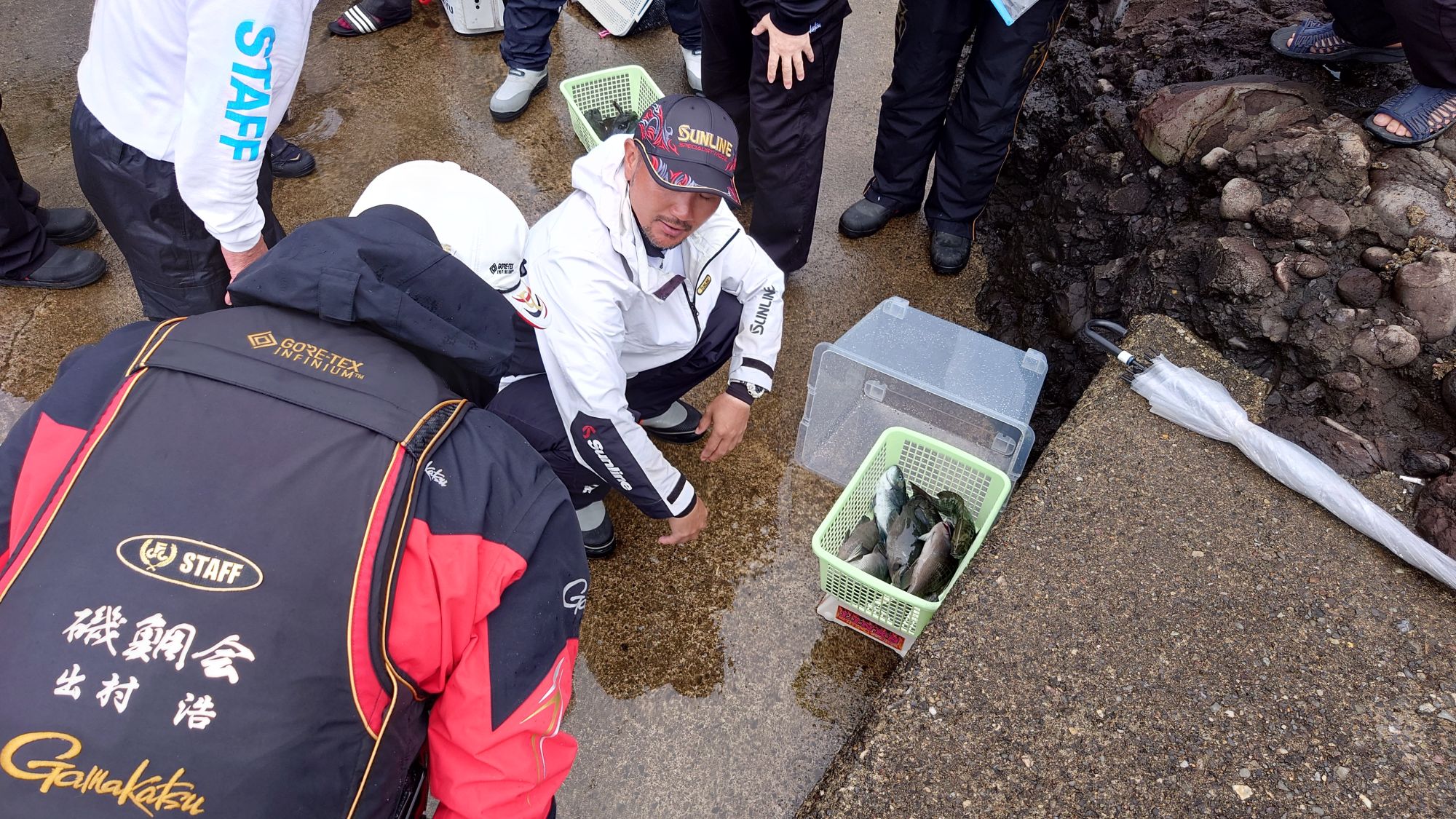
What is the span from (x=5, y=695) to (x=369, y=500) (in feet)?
1.50

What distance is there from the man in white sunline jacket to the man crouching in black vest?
476mm

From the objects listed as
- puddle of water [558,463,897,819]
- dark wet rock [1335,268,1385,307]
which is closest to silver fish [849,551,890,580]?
puddle of water [558,463,897,819]

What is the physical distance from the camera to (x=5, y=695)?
1001mm

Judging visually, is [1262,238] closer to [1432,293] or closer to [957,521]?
[1432,293]

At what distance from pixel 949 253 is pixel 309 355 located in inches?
107

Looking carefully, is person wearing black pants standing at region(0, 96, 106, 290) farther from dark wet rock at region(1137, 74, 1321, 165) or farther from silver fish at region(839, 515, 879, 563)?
dark wet rock at region(1137, 74, 1321, 165)

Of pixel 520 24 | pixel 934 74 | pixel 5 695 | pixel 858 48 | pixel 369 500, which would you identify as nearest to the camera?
pixel 5 695

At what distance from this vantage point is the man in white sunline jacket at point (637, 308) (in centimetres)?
199

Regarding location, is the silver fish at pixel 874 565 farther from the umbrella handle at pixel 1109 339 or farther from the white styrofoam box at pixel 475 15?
the white styrofoam box at pixel 475 15

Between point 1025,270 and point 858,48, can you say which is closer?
point 1025,270

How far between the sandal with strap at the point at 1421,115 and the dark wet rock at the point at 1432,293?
1.41 feet

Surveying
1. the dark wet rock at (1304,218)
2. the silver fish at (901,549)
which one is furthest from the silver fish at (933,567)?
the dark wet rock at (1304,218)

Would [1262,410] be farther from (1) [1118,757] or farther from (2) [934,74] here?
(2) [934,74]

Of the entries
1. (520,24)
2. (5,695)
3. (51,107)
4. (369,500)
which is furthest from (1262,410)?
(51,107)
